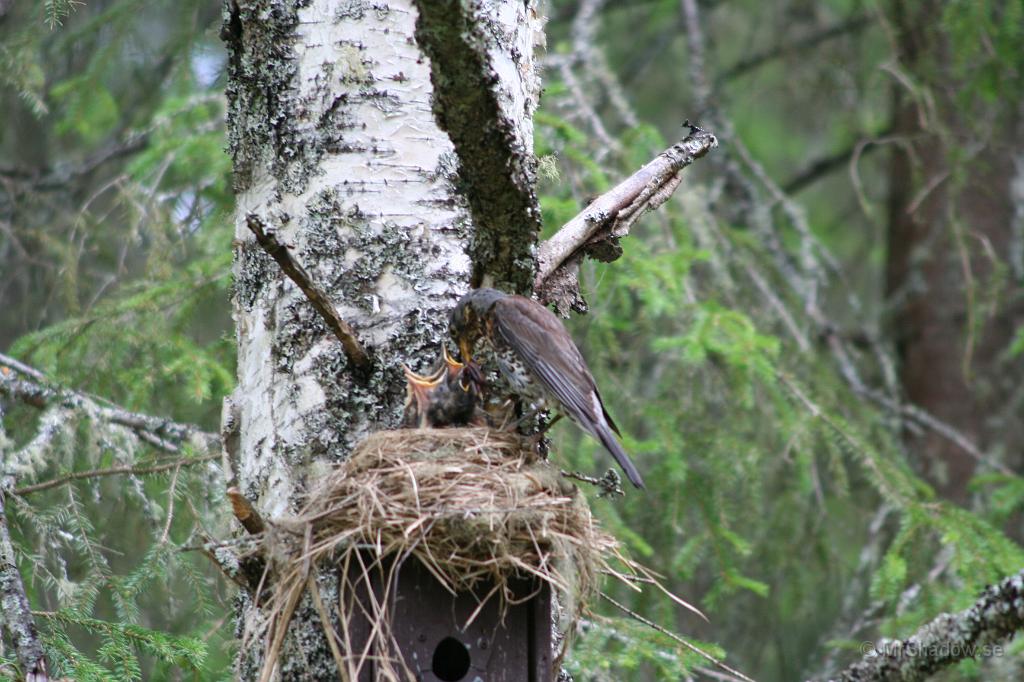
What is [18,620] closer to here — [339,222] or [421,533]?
[421,533]

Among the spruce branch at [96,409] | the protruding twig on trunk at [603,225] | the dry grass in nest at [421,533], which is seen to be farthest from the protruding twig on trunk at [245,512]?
the spruce branch at [96,409]

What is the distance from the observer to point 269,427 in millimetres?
3295

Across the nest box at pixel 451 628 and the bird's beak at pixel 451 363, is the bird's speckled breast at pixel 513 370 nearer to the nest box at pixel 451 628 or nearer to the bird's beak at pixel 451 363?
the bird's beak at pixel 451 363

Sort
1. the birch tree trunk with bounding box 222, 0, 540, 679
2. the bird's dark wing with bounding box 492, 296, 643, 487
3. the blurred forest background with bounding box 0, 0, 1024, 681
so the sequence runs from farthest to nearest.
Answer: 1. the blurred forest background with bounding box 0, 0, 1024, 681
2. the bird's dark wing with bounding box 492, 296, 643, 487
3. the birch tree trunk with bounding box 222, 0, 540, 679

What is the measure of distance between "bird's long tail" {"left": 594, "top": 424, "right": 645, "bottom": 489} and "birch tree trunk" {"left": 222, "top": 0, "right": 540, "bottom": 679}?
1.65 ft

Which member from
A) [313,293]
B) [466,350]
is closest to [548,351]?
[466,350]

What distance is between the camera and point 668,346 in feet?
17.2

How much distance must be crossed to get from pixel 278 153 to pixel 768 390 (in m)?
3.00

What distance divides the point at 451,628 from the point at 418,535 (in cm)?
32

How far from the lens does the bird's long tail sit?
3.24 m

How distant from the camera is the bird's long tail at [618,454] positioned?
3.24 metres

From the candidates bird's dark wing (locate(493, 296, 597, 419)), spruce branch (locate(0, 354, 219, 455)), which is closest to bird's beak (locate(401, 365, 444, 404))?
bird's dark wing (locate(493, 296, 597, 419))

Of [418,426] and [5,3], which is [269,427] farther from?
[5,3]

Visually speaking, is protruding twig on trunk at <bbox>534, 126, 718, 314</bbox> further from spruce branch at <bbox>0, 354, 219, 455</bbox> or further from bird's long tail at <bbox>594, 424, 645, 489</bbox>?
spruce branch at <bbox>0, 354, 219, 455</bbox>
